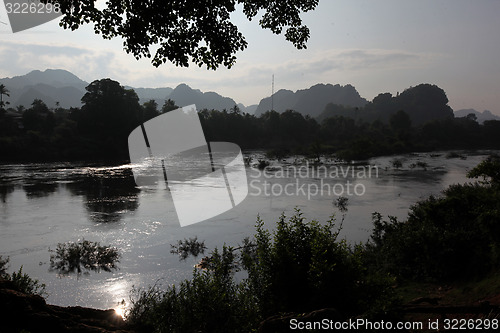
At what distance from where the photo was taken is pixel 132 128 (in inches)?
3346

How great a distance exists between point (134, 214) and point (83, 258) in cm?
871

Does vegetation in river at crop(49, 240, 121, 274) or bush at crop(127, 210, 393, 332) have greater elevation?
bush at crop(127, 210, 393, 332)

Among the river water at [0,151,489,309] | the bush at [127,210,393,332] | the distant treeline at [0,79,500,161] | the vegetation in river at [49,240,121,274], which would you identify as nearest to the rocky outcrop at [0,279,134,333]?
the bush at [127,210,393,332]

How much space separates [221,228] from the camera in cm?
2102

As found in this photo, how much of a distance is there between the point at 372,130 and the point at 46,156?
11331 cm

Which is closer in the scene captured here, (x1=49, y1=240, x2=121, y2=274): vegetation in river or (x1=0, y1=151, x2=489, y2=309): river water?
(x1=0, y1=151, x2=489, y2=309): river water

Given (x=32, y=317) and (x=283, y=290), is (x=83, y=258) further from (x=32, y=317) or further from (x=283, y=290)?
(x=283, y=290)

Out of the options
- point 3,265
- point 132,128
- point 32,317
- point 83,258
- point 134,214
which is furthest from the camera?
point 132,128

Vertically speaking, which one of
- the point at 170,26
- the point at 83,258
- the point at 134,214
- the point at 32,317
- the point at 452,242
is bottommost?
the point at 83,258

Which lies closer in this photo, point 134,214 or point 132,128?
point 134,214

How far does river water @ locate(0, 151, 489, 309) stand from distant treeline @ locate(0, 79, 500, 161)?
2376cm

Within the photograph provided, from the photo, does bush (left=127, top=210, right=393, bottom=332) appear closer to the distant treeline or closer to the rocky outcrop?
the rocky outcrop

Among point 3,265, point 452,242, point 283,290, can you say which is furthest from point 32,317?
point 452,242

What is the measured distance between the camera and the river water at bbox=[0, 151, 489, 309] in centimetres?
1356
